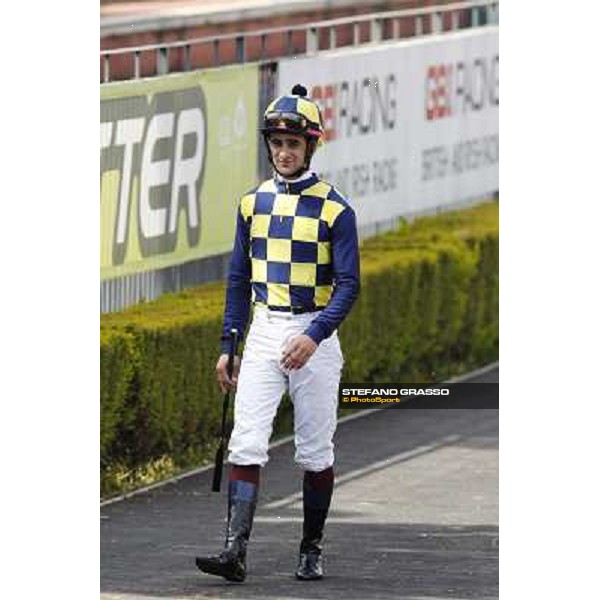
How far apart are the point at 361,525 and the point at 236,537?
4.76 ft

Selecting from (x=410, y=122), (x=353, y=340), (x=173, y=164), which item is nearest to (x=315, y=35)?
(x=410, y=122)

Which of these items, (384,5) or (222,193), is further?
(384,5)

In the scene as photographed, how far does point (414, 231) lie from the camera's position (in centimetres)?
1489

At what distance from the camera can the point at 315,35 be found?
13.4 metres

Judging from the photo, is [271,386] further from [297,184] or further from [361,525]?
[361,525]

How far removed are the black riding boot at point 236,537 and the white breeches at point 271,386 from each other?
107mm

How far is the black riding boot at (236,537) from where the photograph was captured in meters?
9.76

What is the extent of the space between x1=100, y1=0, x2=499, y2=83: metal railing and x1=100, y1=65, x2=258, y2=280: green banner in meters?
0.13

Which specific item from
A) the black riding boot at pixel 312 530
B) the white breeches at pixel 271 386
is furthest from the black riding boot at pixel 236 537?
the black riding boot at pixel 312 530

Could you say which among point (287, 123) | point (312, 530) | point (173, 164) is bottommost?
point (312, 530)
